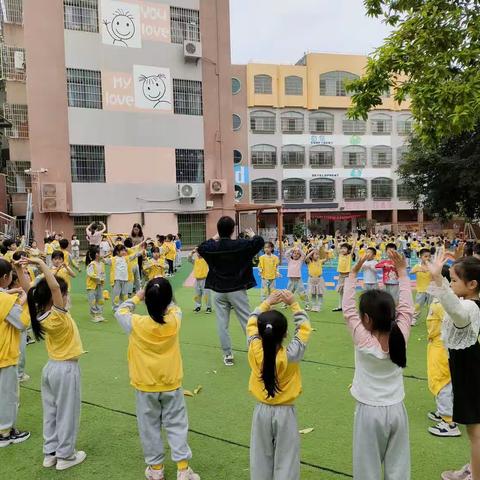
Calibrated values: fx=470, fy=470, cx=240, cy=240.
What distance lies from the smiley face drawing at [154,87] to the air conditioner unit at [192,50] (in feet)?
5.13

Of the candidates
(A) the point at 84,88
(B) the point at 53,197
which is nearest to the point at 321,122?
(A) the point at 84,88

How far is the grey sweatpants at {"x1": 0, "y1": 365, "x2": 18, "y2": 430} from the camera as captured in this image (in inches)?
149

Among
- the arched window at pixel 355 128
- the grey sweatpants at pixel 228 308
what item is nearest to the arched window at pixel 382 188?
the arched window at pixel 355 128

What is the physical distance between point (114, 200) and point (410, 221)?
28.3 metres

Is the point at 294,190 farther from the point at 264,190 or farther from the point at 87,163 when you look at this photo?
the point at 87,163

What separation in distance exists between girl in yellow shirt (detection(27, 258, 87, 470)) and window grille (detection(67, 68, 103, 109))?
1984 cm

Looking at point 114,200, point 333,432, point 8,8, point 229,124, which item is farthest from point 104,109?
point 333,432

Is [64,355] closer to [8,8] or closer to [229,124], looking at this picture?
[229,124]

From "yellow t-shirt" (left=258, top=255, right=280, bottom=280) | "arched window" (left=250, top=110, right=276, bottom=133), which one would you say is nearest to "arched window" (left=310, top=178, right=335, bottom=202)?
"arched window" (left=250, top=110, right=276, bottom=133)

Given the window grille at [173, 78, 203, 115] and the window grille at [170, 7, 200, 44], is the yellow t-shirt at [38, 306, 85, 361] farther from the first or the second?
the window grille at [170, 7, 200, 44]

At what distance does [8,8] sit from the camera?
79.8ft

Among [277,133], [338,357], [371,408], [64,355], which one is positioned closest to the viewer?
[371,408]

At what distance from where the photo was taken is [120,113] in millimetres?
21984

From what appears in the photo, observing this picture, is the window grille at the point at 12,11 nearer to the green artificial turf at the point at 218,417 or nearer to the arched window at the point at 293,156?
the arched window at the point at 293,156
